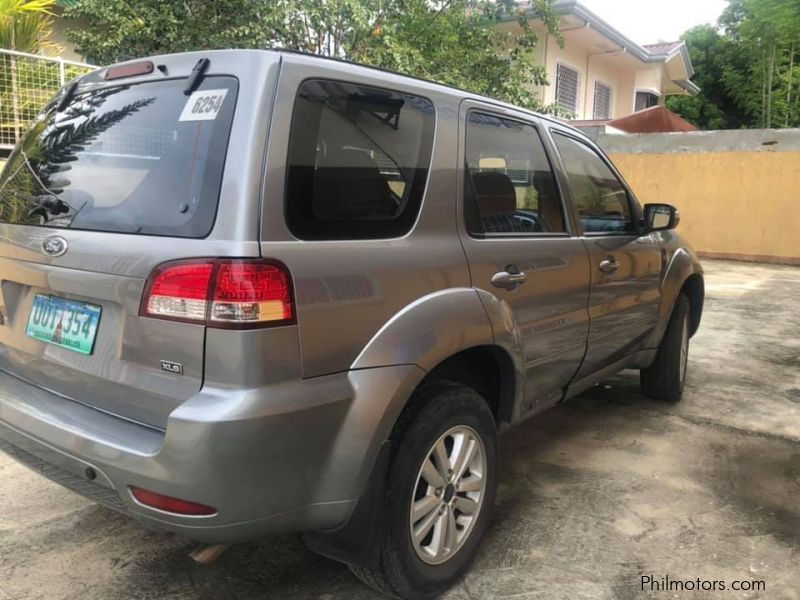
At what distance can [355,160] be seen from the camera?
212cm

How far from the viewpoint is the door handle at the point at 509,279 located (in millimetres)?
2555

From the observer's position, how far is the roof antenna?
2000 millimetres

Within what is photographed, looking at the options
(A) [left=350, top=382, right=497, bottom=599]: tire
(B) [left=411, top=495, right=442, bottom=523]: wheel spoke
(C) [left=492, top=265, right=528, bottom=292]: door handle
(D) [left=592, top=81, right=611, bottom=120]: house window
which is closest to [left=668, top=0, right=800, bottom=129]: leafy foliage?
(D) [left=592, top=81, right=611, bottom=120]: house window

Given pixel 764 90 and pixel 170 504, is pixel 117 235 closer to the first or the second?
pixel 170 504

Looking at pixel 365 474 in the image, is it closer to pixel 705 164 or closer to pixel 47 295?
pixel 47 295

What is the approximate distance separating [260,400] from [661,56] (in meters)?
20.2

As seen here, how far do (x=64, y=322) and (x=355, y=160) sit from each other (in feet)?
3.48

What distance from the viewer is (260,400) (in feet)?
5.73

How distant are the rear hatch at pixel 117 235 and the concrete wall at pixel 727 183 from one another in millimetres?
12550

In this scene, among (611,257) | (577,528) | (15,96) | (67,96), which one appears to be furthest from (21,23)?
(577,528)

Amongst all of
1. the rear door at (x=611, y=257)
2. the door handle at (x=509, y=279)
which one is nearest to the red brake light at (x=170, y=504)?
the door handle at (x=509, y=279)

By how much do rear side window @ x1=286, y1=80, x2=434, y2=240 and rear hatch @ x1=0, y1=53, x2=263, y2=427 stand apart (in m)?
0.20

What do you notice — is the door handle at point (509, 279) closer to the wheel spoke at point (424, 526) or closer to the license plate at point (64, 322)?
the wheel spoke at point (424, 526)

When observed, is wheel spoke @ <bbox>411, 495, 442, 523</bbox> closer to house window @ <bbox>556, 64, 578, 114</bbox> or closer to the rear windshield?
the rear windshield
